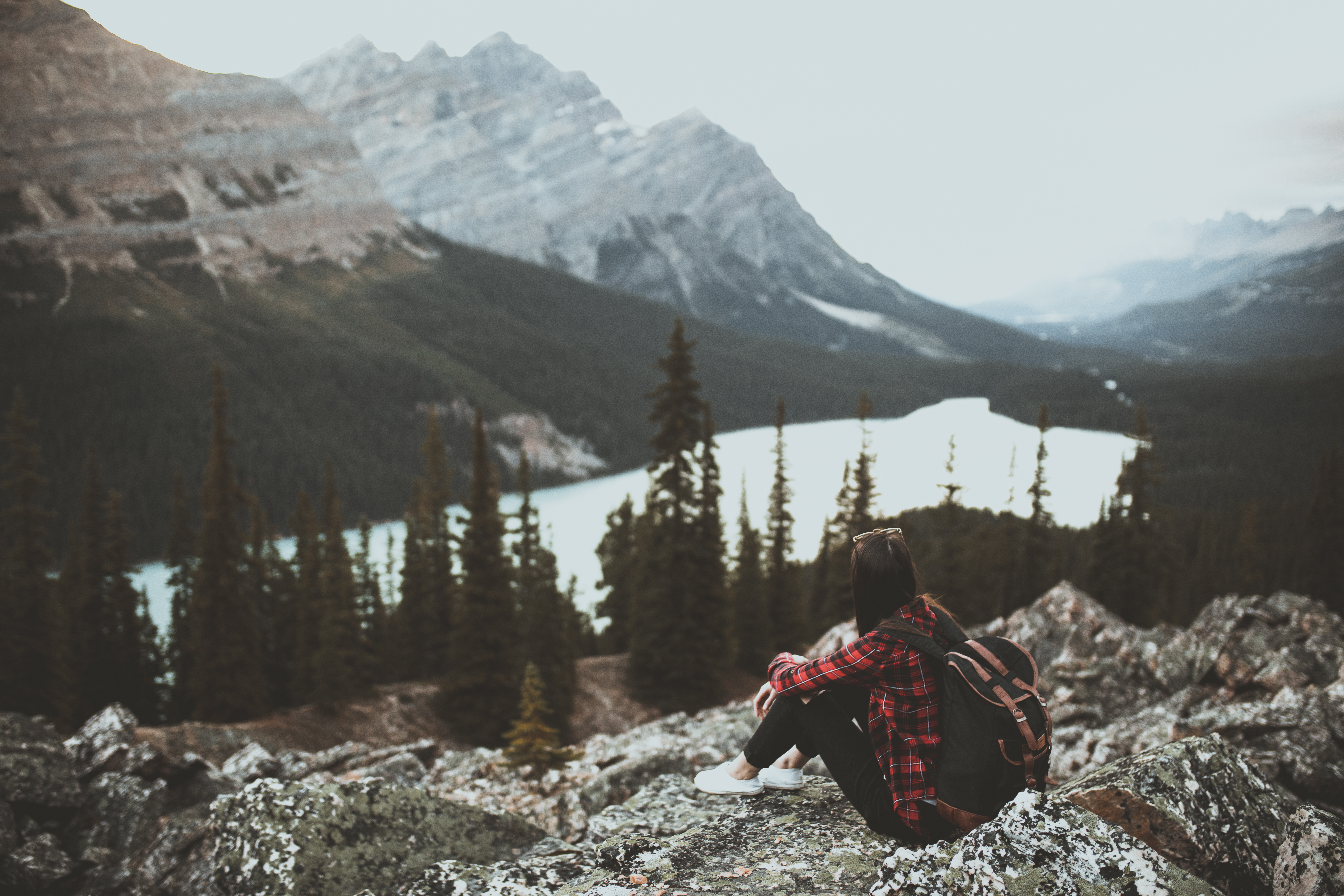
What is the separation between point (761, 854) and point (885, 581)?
2269 millimetres

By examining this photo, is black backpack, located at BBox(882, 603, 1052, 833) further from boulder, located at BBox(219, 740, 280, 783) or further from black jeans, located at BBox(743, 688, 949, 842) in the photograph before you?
boulder, located at BBox(219, 740, 280, 783)

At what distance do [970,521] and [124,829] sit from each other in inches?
1573

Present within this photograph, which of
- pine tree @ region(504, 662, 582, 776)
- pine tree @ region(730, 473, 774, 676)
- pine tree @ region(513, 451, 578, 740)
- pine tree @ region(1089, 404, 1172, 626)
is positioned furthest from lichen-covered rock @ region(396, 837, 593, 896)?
pine tree @ region(1089, 404, 1172, 626)

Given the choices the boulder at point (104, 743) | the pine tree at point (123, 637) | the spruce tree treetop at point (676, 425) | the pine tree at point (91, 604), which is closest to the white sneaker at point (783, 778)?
the boulder at point (104, 743)

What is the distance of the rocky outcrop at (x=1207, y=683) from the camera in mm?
8320

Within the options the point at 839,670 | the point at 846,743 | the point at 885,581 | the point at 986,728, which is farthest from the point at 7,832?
the point at 986,728

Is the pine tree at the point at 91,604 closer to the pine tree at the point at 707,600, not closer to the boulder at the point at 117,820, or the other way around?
the pine tree at the point at 707,600

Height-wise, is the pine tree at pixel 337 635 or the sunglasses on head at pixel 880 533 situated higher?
the sunglasses on head at pixel 880 533

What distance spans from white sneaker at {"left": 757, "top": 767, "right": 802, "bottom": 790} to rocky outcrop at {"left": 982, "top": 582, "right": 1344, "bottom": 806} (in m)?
3.23

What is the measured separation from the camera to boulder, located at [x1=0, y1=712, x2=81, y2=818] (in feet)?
27.3

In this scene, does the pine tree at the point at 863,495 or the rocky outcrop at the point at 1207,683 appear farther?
the pine tree at the point at 863,495

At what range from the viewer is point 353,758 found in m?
13.7

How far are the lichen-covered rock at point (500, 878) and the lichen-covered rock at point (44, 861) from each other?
4563mm

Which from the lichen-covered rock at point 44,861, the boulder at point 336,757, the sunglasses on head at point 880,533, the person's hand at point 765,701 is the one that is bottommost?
the boulder at point 336,757
